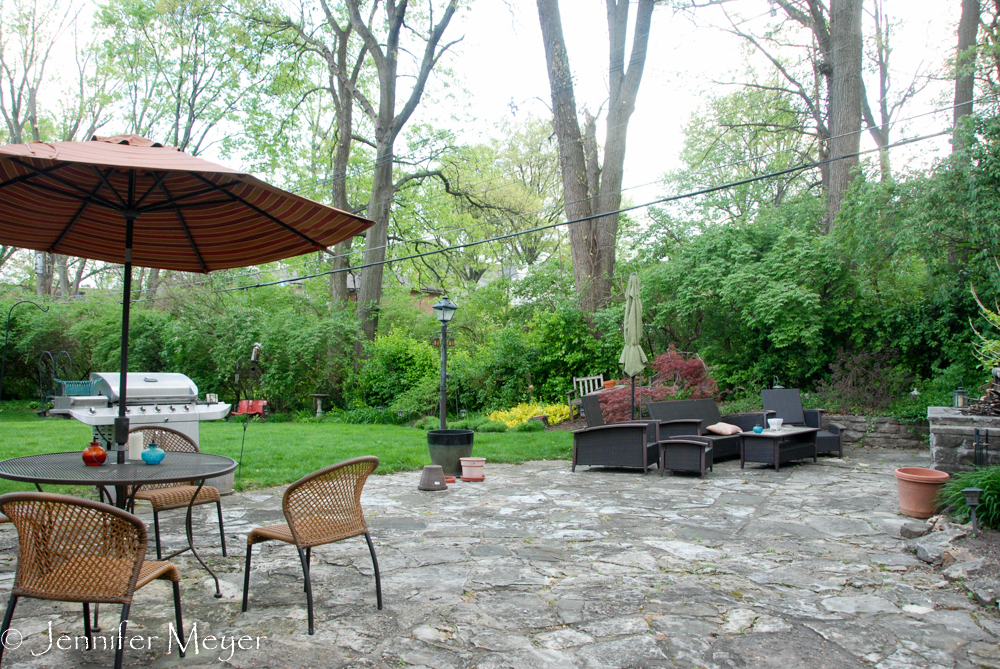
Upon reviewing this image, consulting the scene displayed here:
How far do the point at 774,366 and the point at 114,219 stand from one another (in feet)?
34.2

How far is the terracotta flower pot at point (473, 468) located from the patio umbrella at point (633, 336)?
2.53 meters

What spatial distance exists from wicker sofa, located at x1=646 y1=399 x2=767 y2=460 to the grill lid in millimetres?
5577

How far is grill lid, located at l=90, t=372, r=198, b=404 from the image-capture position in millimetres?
5742

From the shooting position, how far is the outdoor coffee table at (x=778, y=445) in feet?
25.0

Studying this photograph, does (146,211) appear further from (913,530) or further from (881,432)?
(881,432)

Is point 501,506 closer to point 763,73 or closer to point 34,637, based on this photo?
point 34,637

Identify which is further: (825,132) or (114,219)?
(825,132)

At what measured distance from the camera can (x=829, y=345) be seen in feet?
35.9

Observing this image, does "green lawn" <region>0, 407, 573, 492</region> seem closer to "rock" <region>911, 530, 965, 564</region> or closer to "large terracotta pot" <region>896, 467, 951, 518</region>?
"large terracotta pot" <region>896, 467, 951, 518</region>

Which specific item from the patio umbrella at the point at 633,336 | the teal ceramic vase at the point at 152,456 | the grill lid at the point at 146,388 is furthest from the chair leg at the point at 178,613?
the patio umbrella at the point at 633,336

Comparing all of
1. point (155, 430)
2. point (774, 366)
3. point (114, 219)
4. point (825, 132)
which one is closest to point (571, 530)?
point (155, 430)

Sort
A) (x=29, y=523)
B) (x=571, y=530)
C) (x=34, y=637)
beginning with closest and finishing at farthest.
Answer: (x=29, y=523)
(x=34, y=637)
(x=571, y=530)

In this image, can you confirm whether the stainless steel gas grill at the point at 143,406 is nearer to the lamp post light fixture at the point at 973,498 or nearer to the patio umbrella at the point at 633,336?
the patio umbrella at the point at 633,336

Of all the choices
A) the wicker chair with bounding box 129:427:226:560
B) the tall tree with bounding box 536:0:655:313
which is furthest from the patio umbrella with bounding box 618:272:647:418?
the wicker chair with bounding box 129:427:226:560
